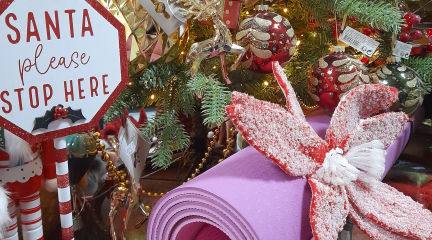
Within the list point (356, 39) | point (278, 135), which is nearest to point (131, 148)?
point (278, 135)

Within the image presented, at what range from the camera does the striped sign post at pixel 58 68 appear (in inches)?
15.5

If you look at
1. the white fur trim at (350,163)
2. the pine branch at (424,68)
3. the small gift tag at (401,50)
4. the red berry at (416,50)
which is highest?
the small gift tag at (401,50)

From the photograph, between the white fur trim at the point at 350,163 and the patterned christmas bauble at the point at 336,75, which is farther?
the patterned christmas bauble at the point at 336,75

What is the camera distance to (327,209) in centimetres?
47

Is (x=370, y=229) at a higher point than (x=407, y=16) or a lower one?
lower

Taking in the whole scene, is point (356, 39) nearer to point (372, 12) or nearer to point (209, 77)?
point (372, 12)

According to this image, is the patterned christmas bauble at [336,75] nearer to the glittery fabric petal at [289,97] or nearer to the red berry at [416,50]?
the glittery fabric petal at [289,97]

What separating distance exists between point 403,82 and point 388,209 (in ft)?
1.14

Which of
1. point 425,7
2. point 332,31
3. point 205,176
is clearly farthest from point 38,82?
point 425,7

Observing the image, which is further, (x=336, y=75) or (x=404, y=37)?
(x=404, y=37)

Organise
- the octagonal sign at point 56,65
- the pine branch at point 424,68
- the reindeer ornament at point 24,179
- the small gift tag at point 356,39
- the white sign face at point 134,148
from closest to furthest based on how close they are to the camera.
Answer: the octagonal sign at point 56,65
the reindeer ornament at point 24,179
the white sign face at point 134,148
the small gift tag at point 356,39
the pine branch at point 424,68

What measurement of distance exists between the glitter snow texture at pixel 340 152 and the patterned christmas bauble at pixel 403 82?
21 centimetres

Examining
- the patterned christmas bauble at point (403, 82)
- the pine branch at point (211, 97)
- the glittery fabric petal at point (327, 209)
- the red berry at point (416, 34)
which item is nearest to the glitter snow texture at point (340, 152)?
the glittery fabric petal at point (327, 209)

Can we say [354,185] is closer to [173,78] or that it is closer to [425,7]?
[173,78]
